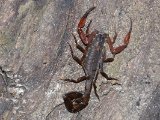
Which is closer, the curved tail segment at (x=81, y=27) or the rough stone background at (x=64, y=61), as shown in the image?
the rough stone background at (x=64, y=61)

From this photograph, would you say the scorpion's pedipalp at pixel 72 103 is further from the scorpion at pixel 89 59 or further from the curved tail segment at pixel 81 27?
the curved tail segment at pixel 81 27

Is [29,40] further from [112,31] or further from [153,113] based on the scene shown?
[153,113]

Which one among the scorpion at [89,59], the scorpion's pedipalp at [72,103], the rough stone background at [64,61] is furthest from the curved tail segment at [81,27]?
the scorpion's pedipalp at [72,103]

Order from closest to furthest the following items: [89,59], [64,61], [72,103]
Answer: [72,103]
[64,61]
[89,59]

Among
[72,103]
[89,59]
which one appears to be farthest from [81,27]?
[72,103]

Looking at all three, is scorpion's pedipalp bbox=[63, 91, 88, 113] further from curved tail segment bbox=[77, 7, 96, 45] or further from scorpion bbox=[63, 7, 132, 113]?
curved tail segment bbox=[77, 7, 96, 45]

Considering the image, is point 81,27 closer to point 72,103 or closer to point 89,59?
point 89,59

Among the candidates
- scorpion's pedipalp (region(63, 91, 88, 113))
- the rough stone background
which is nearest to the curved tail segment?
the rough stone background
